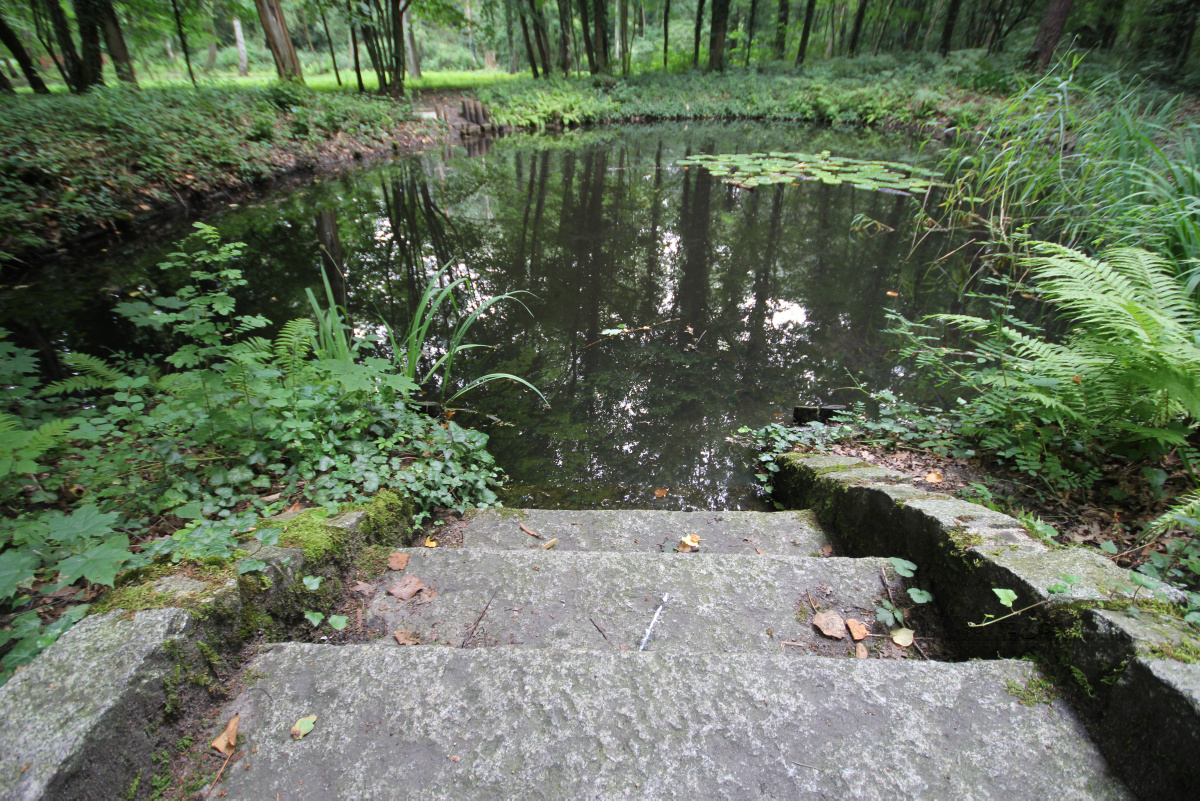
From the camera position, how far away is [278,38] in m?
11.9

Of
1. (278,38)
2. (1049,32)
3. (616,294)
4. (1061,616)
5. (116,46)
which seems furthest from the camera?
(1049,32)

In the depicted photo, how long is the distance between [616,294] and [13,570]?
4.36 m

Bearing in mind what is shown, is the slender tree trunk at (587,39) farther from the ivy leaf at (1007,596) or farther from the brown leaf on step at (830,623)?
the ivy leaf at (1007,596)

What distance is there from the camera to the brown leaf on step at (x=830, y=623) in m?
1.48

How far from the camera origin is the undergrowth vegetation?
18.4ft

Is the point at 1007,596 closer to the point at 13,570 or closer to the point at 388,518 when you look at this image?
the point at 388,518

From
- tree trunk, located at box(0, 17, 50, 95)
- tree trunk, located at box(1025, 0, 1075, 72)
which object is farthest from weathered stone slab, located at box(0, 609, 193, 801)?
tree trunk, located at box(1025, 0, 1075, 72)

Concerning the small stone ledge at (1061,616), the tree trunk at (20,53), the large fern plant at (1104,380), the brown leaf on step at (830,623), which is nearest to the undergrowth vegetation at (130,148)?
the tree trunk at (20,53)

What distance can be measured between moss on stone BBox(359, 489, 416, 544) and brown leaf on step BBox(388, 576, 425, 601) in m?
0.22

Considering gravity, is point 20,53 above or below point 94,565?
above

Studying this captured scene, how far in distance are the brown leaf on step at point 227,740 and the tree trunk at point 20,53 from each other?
13.7 m

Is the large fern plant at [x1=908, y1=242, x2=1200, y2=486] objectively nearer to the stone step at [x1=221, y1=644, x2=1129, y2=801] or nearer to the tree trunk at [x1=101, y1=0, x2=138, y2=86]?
the stone step at [x1=221, y1=644, x2=1129, y2=801]

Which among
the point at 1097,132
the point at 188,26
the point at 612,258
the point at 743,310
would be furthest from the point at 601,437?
the point at 188,26

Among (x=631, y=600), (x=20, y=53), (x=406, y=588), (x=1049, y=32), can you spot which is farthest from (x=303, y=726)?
(x=1049, y=32)
